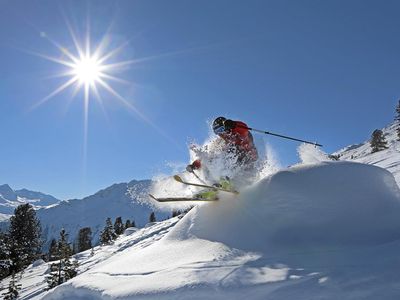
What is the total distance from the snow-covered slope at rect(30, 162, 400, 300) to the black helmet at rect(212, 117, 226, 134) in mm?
2852

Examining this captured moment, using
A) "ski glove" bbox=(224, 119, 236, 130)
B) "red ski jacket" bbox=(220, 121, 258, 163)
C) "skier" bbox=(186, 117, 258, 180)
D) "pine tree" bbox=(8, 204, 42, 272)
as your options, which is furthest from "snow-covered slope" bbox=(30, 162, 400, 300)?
"pine tree" bbox=(8, 204, 42, 272)

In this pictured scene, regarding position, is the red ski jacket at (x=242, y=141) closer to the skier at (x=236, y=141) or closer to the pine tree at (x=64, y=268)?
the skier at (x=236, y=141)

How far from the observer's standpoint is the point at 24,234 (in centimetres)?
4275

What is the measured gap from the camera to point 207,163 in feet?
27.2

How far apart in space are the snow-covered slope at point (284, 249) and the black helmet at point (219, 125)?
2852 millimetres

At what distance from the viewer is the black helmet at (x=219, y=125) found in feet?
29.1

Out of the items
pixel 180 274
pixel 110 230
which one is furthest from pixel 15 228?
pixel 180 274

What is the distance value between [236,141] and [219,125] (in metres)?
0.65

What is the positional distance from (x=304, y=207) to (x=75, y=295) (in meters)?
3.47

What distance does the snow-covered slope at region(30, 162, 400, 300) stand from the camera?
12.6 ft

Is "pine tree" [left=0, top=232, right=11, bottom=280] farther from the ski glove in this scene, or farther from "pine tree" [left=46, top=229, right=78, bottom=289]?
the ski glove

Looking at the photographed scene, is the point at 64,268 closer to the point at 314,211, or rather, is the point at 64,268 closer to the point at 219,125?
the point at 219,125

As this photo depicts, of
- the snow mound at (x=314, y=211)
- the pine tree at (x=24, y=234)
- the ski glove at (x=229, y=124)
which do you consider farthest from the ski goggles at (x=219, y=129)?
the pine tree at (x=24, y=234)

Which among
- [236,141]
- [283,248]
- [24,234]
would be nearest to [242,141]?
[236,141]
